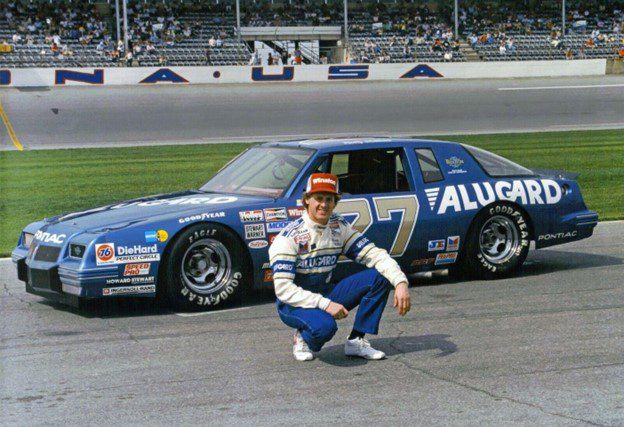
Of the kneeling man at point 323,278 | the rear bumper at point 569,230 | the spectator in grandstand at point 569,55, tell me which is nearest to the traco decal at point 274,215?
the kneeling man at point 323,278

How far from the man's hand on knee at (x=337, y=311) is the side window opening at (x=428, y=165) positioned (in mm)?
3483

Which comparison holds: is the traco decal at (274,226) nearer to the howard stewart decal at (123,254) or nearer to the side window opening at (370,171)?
the side window opening at (370,171)

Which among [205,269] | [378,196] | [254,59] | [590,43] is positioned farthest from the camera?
[590,43]

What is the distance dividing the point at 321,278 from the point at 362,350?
20.9 inches

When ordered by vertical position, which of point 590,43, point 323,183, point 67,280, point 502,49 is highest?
point 590,43

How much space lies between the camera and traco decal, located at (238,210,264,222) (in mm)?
8250

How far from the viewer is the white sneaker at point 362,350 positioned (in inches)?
251

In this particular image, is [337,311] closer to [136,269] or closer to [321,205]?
[321,205]

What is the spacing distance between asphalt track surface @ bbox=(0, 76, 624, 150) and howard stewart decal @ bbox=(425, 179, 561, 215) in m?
19.3

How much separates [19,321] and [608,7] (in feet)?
185

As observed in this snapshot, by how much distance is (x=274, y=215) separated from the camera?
838cm

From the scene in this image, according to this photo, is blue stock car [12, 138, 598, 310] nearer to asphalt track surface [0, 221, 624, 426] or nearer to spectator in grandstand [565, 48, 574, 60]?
asphalt track surface [0, 221, 624, 426]

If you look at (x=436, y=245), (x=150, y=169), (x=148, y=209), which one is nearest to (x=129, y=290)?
(x=148, y=209)

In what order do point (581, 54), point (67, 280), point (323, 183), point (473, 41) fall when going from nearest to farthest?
point (323, 183) → point (67, 280) → point (581, 54) → point (473, 41)
